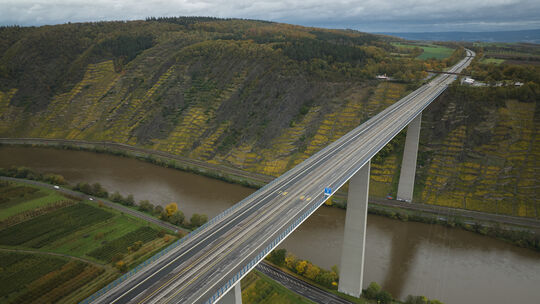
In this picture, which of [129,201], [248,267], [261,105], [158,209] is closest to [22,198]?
[129,201]

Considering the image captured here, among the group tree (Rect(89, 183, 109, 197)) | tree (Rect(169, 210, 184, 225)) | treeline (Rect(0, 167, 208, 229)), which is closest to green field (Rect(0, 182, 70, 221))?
treeline (Rect(0, 167, 208, 229))

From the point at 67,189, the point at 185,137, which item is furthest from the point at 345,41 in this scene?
the point at 67,189

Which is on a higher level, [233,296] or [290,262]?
[233,296]

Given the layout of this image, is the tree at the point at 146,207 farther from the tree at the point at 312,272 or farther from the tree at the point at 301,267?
the tree at the point at 312,272

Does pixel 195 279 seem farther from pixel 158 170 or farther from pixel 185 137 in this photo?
pixel 185 137

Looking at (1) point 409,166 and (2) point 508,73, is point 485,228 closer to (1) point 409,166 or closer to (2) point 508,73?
(1) point 409,166

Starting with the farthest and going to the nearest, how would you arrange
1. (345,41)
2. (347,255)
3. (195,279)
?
(345,41) < (347,255) < (195,279)

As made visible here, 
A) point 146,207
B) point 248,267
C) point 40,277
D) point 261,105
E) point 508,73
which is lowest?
point 40,277
